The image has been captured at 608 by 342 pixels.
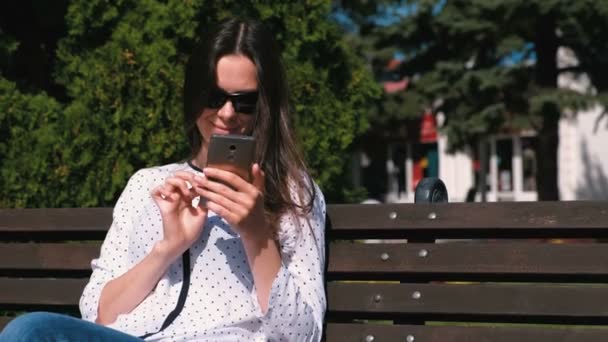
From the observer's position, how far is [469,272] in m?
2.88

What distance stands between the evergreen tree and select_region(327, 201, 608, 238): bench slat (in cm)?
1449

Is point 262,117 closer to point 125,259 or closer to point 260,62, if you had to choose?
point 260,62

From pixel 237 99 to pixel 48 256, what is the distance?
1104 mm

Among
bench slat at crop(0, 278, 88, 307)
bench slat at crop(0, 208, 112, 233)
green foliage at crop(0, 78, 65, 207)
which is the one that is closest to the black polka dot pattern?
bench slat at crop(0, 208, 112, 233)

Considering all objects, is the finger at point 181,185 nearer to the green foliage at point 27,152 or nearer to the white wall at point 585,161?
the green foliage at point 27,152

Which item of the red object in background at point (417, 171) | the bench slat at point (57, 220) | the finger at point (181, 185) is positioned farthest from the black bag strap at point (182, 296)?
the red object in background at point (417, 171)

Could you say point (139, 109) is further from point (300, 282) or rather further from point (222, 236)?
point (300, 282)

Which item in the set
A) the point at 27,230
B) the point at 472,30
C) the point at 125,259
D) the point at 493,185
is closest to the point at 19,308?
the point at 27,230

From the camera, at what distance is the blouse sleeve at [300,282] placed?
2555 mm

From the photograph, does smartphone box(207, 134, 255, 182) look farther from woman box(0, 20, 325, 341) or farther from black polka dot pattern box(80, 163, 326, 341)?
black polka dot pattern box(80, 163, 326, 341)

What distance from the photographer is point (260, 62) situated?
2.81m

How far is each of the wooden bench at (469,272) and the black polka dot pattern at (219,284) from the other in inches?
9.7

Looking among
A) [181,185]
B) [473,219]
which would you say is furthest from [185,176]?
[473,219]

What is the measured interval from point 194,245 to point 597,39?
1597 centimetres
